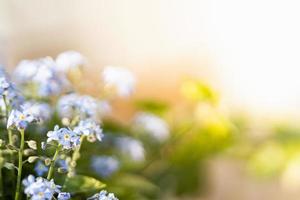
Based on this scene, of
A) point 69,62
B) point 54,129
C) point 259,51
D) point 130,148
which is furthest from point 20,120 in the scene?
point 259,51

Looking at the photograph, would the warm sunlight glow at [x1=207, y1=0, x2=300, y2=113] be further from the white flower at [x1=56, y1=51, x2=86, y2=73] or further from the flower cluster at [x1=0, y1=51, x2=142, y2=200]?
the white flower at [x1=56, y1=51, x2=86, y2=73]

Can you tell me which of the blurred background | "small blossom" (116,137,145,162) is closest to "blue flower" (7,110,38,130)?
"small blossom" (116,137,145,162)

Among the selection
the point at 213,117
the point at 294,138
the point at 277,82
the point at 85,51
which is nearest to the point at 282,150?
the point at 294,138

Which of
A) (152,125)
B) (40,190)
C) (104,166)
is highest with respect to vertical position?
(152,125)

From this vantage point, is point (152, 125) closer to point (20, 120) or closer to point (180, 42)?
point (20, 120)

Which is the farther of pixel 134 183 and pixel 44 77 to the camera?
pixel 134 183

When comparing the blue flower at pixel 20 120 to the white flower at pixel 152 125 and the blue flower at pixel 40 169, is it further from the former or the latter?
the white flower at pixel 152 125
